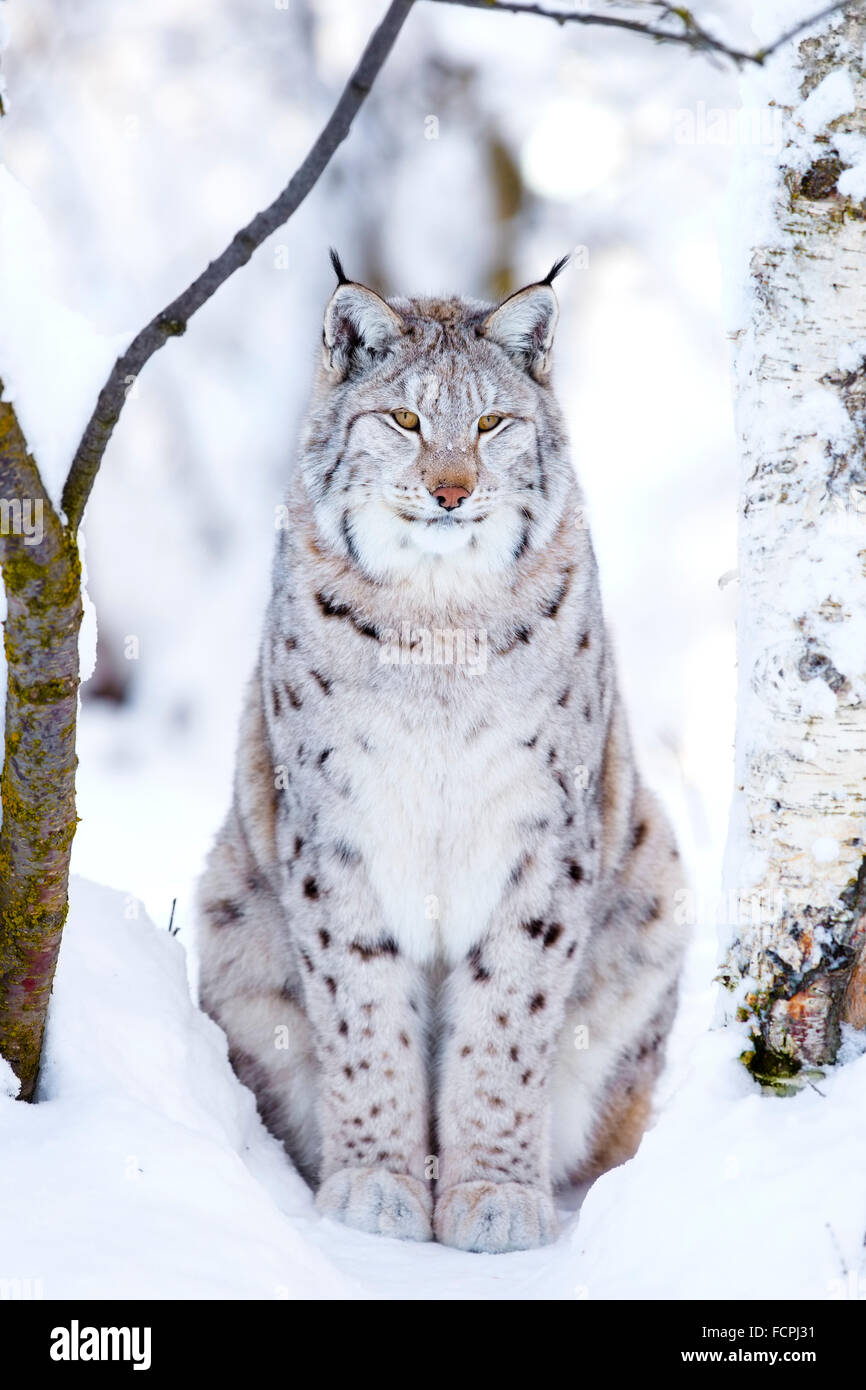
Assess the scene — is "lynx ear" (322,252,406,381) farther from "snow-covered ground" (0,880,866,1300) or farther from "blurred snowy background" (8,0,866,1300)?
"blurred snowy background" (8,0,866,1300)

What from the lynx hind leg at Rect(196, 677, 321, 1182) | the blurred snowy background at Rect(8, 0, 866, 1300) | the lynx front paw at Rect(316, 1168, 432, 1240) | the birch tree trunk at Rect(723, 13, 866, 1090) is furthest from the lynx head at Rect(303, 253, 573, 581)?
the blurred snowy background at Rect(8, 0, 866, 1300)

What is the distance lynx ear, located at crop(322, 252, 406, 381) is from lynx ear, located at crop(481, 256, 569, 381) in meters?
0.24

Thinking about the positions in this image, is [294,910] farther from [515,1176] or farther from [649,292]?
[649,292]

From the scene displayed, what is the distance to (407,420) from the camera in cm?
339

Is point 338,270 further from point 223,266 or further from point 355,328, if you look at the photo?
point 223,266

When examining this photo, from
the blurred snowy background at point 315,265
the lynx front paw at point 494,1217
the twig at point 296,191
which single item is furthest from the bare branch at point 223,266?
the blurred snowy background at point 315,265

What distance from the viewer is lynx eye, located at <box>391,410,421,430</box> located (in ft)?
11.1

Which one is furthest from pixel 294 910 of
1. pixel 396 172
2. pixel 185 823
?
pixel 396 172

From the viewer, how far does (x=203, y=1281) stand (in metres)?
2.34

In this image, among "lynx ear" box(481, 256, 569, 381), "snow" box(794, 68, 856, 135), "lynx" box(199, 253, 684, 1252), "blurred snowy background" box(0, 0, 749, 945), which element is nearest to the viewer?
"snow" box(794, 68, 856, 135)

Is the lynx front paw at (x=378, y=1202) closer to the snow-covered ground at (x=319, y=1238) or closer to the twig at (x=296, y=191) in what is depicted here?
the snow-covered ground at (x=319, y=1238)

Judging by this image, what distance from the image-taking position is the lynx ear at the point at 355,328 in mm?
3449

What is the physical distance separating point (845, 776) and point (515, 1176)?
1.47m

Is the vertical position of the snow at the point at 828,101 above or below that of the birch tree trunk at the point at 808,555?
above
